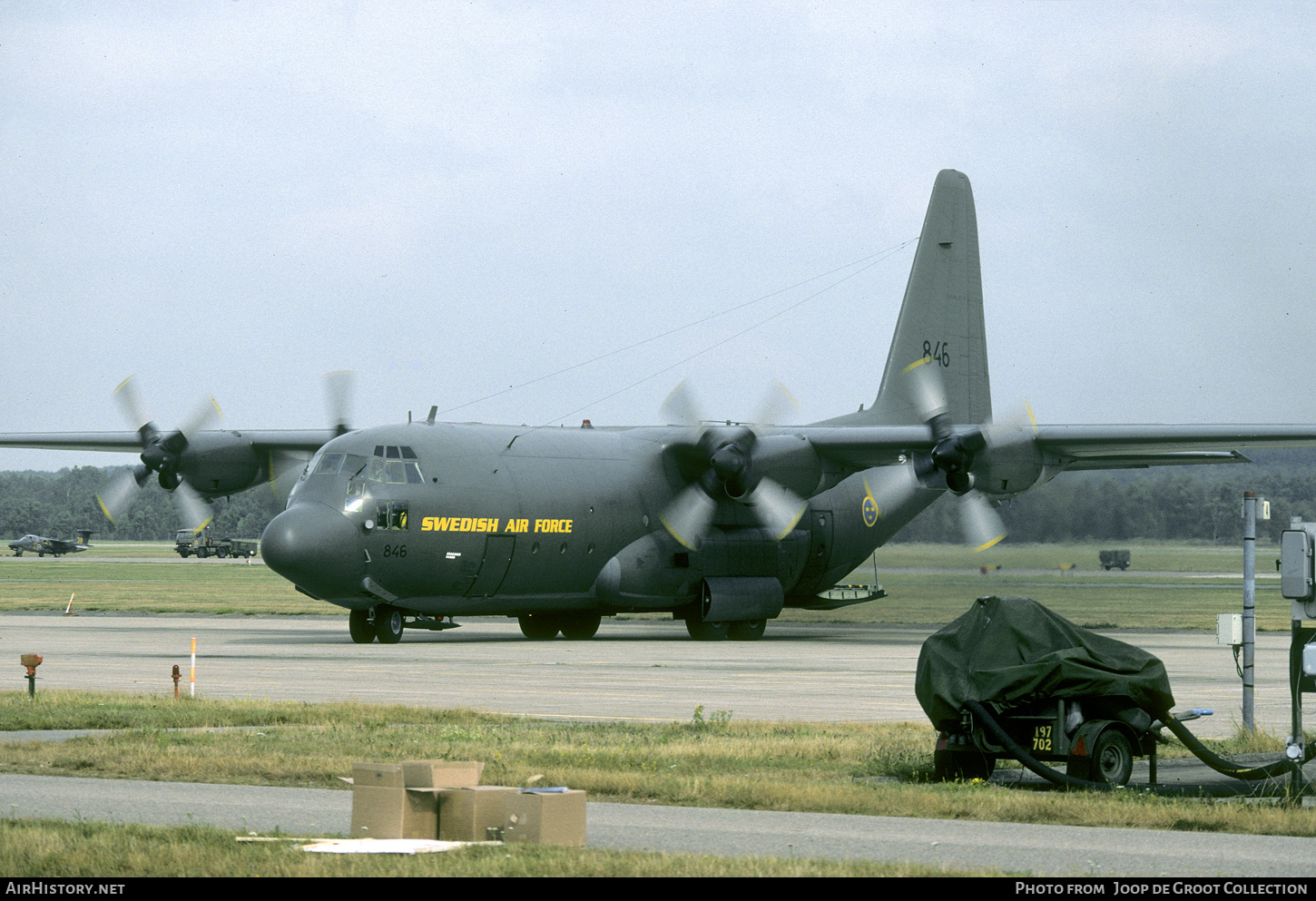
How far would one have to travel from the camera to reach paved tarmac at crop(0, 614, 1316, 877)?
1020 centimetres

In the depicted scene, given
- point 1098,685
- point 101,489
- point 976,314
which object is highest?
point 976,314

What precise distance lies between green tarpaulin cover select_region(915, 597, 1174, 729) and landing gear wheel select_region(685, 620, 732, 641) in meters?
25.0

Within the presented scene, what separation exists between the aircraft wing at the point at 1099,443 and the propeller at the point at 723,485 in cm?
131

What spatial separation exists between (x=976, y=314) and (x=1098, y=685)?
32635 mm

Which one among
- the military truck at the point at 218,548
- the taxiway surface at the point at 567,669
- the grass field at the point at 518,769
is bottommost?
the grass field at the point at 518,769

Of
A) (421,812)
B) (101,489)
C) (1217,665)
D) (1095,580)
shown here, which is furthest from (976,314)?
Result: (421,812)

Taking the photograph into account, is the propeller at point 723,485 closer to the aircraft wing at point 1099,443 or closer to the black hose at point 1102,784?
the aircraft wing at point 1099,443

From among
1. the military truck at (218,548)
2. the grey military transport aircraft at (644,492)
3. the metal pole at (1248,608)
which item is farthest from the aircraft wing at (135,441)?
the military truck at (218,548)

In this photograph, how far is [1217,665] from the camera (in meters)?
28.2

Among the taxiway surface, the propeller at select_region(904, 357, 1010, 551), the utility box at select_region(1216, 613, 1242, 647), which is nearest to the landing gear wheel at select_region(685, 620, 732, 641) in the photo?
the taxiway surface

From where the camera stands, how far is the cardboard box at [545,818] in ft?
32.0

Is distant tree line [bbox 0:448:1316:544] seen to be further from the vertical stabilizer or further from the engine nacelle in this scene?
the vertical stabilizer
